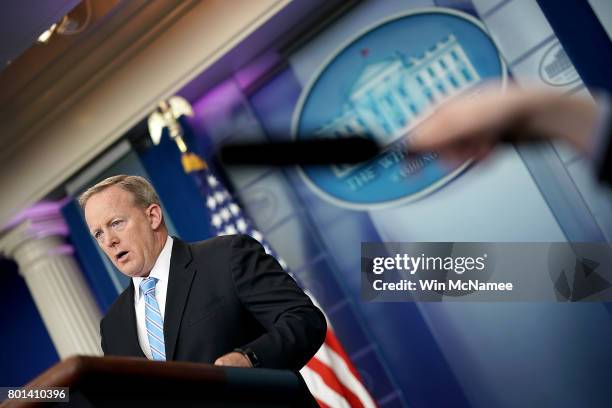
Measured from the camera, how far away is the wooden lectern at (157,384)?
3.73 ft

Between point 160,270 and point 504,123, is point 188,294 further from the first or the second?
point 504,123

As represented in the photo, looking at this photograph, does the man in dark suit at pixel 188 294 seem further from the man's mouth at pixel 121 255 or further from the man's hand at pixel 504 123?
the man's hand at pixel 504 123

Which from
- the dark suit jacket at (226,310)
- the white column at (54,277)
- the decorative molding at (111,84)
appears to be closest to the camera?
the dark suit jacket at (226,310)

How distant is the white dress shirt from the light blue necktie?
0.4 inches

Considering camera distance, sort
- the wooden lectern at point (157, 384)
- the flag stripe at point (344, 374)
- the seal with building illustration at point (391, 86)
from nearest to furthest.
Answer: the wooden lectern at point (157, 384) → the flag stripe at point (344, 374) → the seal with building illustration at point (391, 86)


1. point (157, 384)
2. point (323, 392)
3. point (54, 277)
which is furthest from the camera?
point (54, 277)

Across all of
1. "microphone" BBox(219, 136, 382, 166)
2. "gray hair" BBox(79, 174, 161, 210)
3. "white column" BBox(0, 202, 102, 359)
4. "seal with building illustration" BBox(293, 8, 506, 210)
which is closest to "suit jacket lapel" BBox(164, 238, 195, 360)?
"gray hair" BBox(79, 174, 161, 210)

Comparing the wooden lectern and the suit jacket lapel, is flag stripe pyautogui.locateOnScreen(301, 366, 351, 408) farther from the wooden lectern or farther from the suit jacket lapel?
the wooden lectern

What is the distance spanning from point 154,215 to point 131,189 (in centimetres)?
8

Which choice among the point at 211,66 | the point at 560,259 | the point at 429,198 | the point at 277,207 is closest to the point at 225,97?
the point at 211,66

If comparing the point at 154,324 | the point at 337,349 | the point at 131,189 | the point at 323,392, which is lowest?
the point at 323,392

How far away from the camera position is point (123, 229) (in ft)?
6.09

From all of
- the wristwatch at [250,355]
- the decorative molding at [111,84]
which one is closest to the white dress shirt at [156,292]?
the wristwatch at [250,355]

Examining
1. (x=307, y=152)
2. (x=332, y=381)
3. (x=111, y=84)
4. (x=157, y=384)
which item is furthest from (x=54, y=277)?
(x=307, y=152)
